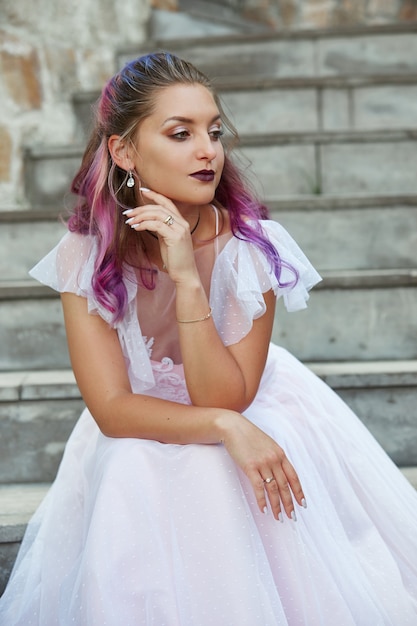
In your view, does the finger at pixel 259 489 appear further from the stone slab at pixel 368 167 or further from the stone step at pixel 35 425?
the stone slab at pixel 368 167

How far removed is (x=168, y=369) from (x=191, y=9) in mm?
3370

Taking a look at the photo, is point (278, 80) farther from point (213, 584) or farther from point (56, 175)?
point (213, 584)

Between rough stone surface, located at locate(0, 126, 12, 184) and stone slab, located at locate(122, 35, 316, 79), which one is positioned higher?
stone slab, located at locate(122, 35, 316, 79)

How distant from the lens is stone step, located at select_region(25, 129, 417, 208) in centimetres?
305

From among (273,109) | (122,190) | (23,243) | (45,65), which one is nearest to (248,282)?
(122,190)

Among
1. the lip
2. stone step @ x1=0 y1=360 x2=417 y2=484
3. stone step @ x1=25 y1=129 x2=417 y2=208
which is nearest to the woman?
the lip

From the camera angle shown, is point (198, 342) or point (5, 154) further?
point (5, 154)

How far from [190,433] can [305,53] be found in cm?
274

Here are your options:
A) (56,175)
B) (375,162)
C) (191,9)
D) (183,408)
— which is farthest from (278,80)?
(183,408)

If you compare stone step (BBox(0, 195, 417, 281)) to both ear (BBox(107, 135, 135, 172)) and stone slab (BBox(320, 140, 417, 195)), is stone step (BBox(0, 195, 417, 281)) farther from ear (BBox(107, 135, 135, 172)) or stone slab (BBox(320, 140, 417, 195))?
ear (BBox(107, 135, 135, 172))

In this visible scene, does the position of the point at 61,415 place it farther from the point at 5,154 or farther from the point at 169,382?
the point at 5,154

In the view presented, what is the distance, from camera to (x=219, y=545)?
56.5 inches

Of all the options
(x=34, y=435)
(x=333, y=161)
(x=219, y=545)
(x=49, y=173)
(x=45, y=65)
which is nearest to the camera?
(x=219, y=545)

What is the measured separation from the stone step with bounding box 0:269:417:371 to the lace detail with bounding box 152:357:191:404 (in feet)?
2.06
